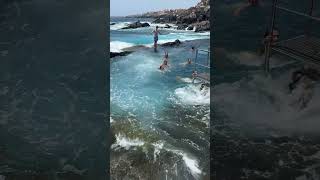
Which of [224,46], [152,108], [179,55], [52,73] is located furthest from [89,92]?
[179,55]

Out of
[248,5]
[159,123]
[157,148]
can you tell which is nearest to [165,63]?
[159,123]

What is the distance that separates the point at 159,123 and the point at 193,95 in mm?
1699

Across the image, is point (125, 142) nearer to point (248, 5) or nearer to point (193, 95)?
point (193, 95)

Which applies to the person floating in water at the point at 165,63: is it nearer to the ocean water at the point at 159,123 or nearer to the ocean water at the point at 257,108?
the ocean water at the point at 159,123

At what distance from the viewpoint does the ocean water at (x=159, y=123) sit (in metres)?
7.86

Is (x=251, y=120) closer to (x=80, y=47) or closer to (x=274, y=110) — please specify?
(x=274, y=110)

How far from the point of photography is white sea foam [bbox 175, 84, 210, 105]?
33.4 ft

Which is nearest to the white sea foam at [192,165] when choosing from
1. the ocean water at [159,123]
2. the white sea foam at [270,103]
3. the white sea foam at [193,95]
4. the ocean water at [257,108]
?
the ocean water at [159,123]

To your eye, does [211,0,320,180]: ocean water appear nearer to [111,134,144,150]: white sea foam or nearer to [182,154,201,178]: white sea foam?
[182,154,201,178]: white sea foam

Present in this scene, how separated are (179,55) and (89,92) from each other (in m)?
9.02

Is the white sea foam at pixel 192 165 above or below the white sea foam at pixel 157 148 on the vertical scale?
below

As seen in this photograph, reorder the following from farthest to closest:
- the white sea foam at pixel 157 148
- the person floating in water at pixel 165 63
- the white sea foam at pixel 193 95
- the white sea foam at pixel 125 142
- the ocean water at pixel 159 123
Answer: the person floating in water at pixel 165 63
the white sea foam at pixel 193 95
the white sea foam at pixel 125 142
the white sea foam at pixel 157 148
the ocean water at pixel 159 123

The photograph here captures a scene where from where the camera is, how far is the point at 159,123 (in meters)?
9.25

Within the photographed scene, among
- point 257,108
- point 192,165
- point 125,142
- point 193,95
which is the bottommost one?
point 192,165
